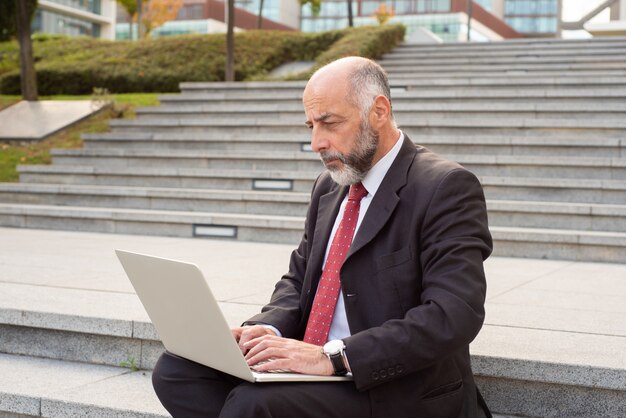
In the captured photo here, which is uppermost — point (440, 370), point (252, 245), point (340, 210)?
point (340, 210)

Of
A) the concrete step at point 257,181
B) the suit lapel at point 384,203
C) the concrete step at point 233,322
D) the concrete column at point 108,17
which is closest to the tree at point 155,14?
the concrete column at point 108,17

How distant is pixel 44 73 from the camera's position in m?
17.8

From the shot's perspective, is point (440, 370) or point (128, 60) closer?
point (440, 370)

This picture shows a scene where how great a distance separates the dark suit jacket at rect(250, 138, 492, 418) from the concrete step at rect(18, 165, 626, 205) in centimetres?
586

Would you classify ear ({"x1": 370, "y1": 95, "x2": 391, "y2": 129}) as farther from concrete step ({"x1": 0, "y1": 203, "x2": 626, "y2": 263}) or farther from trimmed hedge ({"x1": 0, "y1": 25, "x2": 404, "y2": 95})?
trimmed hedge ({"x1": 0, "y1": 25, "x2": 404, "y2": 95})

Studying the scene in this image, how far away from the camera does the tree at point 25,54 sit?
1534 cm

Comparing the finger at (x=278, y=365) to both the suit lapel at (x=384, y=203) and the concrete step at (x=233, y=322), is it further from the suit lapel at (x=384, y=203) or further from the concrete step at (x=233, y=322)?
the concrete step at (x=233, y=322)

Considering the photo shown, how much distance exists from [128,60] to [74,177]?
312 inches

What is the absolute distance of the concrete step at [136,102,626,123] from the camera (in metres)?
10.3

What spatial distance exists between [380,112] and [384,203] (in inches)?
12.3

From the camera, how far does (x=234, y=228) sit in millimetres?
8461

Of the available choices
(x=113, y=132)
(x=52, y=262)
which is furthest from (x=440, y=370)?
(x=113, y=132)

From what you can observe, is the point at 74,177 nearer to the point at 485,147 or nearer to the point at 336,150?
the point at 485,147

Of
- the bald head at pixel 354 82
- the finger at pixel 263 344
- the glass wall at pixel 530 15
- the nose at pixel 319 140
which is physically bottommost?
the finger at pixel 263 344
